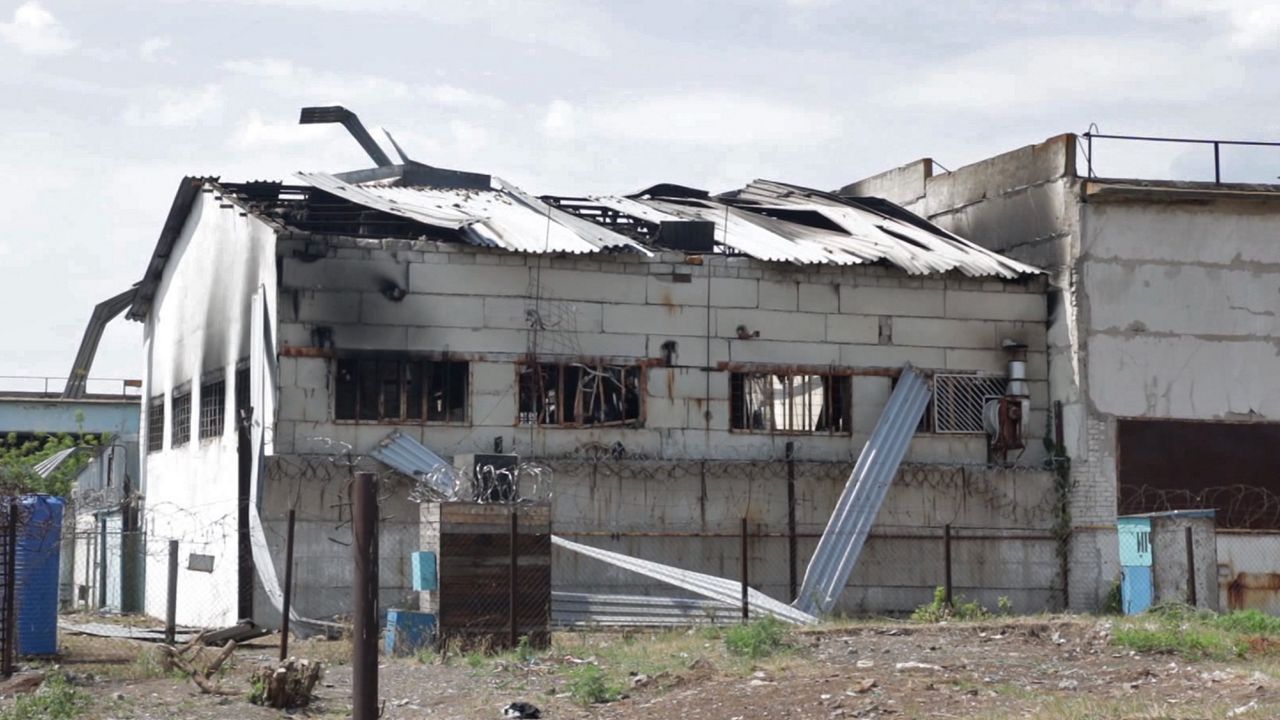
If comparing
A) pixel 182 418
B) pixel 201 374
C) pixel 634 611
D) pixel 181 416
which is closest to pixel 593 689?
pixel 634 611

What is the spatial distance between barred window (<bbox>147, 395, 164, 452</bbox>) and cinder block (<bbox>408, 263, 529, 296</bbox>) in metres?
9.43

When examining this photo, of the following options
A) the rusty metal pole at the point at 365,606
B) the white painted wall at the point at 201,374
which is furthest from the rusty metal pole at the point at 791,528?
the rusty metal pole at the point at 365,606

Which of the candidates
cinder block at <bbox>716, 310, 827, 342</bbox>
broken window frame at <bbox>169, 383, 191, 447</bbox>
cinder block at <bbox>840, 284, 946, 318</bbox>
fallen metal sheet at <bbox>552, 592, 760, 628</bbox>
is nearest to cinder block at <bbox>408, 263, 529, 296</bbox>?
cinder block at <bbox>716, 310, 827, 342</bbox>

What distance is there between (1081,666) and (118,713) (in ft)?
28.6

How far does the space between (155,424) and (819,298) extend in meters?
13.2

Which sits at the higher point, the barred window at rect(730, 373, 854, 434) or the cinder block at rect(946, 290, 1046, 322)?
the cinder block at rect(946, 290, 1046, 322)

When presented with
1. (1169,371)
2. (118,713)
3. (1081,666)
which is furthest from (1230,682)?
(1169,371)

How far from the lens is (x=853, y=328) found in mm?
25234

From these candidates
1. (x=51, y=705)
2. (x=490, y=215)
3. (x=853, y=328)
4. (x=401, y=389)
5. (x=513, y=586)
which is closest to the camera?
(x=51, y=705)

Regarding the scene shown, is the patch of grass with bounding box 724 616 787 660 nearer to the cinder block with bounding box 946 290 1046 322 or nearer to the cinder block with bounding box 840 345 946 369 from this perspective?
the cinder block with bounding box 840 345 946 369

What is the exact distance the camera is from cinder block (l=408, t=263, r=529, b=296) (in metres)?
23.3

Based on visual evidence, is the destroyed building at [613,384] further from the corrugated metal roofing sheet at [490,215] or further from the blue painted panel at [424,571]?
the blue painted panel at [424,571]

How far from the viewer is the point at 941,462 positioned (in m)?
25.5

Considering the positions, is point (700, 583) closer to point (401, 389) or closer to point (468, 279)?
point (401, 389)
